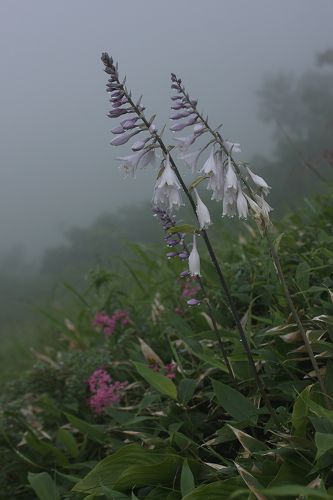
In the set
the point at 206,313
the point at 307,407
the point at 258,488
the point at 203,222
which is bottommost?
the point at 258,488

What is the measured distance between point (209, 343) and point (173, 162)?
1160 millimetres

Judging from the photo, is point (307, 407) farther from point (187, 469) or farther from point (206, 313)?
point (206, 313)

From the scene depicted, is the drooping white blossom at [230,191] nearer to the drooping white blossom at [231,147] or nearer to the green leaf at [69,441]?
the drooping white blossom at [231,147]

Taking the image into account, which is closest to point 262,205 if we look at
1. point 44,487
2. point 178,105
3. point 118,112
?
point 178,105

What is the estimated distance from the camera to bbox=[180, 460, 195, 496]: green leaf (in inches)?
64.4

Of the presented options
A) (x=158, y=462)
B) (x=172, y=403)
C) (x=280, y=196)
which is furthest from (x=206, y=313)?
(x=280, y=196)

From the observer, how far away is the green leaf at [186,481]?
5.37 ft

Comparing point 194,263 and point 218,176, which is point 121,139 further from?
point 194,263

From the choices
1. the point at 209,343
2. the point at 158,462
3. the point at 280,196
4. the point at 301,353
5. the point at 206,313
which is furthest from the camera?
the point at 280,196

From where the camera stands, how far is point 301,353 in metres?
2.14

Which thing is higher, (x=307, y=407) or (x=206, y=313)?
(x=206, y=313)

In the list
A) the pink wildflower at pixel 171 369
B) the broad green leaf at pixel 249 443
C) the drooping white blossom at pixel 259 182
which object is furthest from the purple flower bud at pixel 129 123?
the pink wildflower at pixel 171 369

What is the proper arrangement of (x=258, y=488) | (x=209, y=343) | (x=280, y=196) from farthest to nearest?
(x=280, y=196), (x=209, y=343), (x=258, y=488)

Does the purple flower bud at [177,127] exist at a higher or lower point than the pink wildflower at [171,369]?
higher
